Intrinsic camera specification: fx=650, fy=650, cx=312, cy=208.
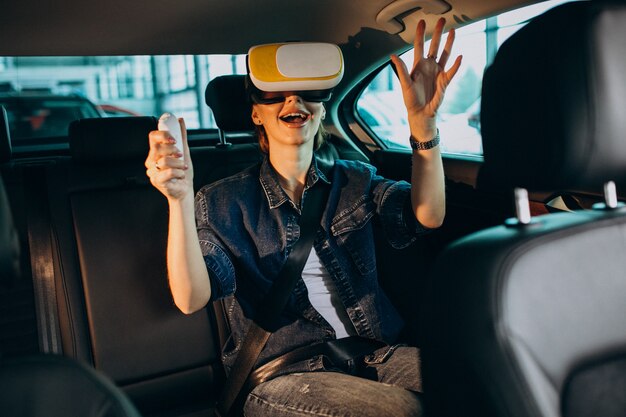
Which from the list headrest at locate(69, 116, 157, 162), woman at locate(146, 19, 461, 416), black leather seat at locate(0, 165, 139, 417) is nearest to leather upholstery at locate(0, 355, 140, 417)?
black leather seat at locate(0, 165, 139, 417)

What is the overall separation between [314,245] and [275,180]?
223 mm

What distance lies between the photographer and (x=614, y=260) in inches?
41.3

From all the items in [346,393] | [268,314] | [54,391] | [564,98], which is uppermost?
[564,98]

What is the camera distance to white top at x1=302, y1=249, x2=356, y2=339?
1854mm

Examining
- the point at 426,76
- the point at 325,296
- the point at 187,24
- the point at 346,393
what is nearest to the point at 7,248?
the point at 346,393

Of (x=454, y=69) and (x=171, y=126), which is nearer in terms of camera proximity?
(x=171, y=126)

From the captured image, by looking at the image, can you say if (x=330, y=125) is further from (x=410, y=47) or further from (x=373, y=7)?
(x=373, y=7)

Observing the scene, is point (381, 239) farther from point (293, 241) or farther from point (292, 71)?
point (292, 71)

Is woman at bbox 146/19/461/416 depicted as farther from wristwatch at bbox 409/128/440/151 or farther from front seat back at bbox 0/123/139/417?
front seat back at bbox 0/123/139/417

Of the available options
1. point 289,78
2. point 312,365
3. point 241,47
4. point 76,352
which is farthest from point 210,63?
point 312,365

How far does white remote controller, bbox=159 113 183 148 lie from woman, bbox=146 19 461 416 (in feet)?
0.76

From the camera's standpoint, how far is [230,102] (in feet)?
7.68

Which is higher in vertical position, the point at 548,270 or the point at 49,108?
the point at 49,108

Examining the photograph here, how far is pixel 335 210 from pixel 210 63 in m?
1.18
